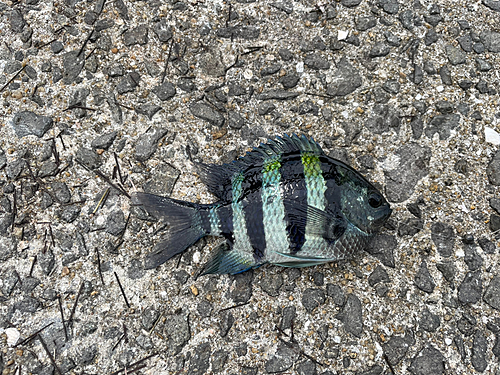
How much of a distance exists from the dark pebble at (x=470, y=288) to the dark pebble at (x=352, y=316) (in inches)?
28.6

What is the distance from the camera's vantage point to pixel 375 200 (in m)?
2.69

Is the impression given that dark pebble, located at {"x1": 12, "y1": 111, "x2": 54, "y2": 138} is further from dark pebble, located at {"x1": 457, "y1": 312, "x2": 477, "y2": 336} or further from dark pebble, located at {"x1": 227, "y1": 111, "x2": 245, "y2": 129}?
dark pebble, located at {"x1": 457, "y1": 312, "x2": 477, "y2": 336}

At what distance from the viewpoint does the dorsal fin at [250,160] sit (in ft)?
9.07

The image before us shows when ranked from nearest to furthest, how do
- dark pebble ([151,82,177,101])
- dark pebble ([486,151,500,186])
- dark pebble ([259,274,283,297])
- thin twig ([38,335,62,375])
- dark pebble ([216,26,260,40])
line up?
thin twig ([38,335,62,375]) → dark pebble ([259,274,283,297]) → dark pebble ([486,151,500,186]) → dark pebble ([151,82,177,101]) → dark pebble ([216,26,260,40])

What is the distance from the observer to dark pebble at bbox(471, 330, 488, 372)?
2.80m

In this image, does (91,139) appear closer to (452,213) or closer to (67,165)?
(67,165)

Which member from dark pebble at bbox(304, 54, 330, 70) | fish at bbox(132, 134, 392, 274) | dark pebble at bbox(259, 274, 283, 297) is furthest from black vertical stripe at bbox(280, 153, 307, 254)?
dark pebble at bbox(304, 54, 330, 70)

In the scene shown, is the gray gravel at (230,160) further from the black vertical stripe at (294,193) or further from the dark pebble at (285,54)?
the black vertical stripe at (294,193)

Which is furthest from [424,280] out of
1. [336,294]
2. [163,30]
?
[163,30]

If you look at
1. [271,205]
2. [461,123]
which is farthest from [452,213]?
[271,205]

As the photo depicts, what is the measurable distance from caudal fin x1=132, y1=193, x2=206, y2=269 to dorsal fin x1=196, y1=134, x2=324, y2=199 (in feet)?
0.70

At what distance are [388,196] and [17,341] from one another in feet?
9.45

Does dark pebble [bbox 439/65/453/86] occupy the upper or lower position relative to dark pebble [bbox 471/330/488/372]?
upper

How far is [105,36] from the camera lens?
11.3 feet
